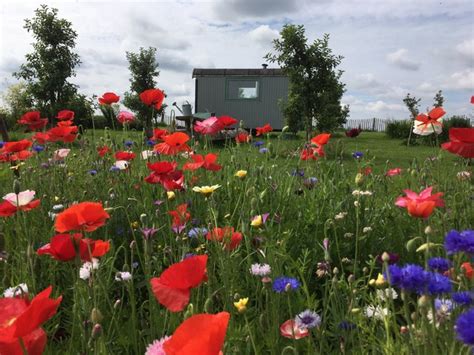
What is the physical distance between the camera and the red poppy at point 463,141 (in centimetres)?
162

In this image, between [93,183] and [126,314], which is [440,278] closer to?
[126,314]

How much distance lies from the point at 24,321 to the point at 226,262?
3.09 ft

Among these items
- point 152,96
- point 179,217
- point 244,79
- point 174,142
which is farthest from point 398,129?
point 179,217

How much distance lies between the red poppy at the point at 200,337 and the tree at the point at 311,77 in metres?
13.6

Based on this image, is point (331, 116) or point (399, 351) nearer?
point (399, 351)

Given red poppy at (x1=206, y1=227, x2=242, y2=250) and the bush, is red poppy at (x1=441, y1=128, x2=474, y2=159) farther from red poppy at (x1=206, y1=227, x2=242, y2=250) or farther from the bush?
the bush

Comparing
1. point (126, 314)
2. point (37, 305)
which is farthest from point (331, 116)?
point (37, 305)

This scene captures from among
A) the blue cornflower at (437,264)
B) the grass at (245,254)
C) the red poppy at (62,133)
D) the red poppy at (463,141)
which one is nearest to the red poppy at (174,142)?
the grass at (245,254)

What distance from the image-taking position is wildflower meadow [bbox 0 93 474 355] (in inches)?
36.3

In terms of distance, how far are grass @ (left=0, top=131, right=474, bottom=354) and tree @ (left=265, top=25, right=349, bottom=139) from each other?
34.5 ft

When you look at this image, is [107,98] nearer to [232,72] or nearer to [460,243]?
[460,243]

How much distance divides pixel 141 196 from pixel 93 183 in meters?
0.42

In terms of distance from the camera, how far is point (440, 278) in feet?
3.21

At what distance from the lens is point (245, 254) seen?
2332mm
